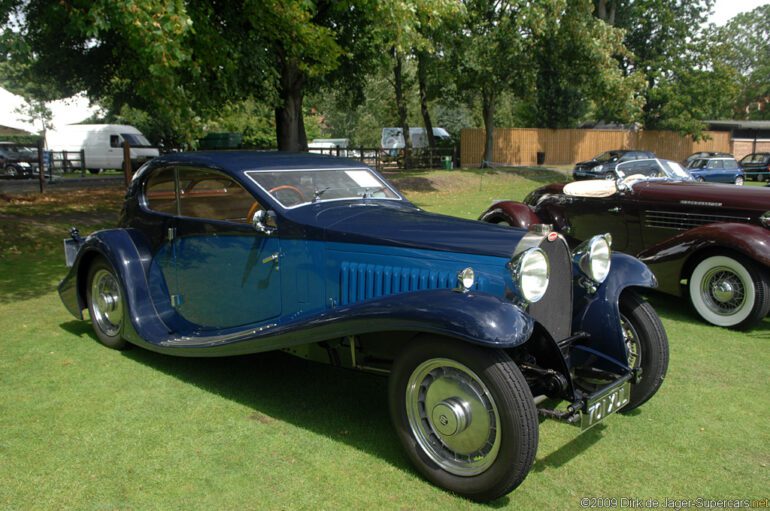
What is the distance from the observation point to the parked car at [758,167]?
2789 centimetres

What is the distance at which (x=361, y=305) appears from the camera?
3.60 metres

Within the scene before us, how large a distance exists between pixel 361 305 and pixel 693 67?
36.3 m


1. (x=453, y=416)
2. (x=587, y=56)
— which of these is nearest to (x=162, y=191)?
(x=453, y=416)

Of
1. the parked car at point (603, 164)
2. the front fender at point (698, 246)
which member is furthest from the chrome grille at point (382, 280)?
the parked car at point (603, 164)

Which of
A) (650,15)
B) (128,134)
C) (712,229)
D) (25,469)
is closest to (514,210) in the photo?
(712,229)

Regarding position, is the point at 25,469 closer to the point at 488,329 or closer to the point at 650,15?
the point at 488,329

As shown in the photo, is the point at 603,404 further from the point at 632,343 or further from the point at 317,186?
the point at 317,186

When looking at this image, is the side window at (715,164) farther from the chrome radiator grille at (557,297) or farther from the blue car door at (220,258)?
the blue car door at (220,258)

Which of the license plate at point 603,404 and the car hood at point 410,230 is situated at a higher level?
the car hood at point 410,230

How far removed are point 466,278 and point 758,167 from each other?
30.2 m

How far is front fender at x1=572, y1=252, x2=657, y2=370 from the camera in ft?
13.1

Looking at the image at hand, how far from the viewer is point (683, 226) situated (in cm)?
716

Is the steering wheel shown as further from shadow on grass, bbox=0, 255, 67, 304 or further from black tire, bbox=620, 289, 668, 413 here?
shadow on grass, bbox=0, 255, 67, 304

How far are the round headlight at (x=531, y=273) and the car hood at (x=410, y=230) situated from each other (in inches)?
5.6
